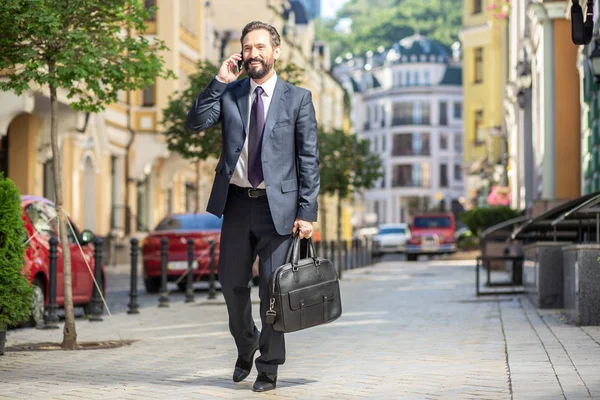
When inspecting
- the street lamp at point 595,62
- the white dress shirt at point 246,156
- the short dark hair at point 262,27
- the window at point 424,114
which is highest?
the window at point 424,114

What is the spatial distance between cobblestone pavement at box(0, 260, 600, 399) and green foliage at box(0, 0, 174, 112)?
2.28m

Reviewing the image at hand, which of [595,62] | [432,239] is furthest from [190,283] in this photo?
[432,239]

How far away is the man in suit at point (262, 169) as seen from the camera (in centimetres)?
787

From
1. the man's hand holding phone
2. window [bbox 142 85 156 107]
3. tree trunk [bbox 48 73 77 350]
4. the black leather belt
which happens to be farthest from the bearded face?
window [bbox 142 85 156 107]

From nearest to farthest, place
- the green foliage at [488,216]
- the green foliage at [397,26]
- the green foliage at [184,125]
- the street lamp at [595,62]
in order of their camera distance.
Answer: the street lamp at [595,62]
the green foliage at [184,125]
the green foliage at [488,216]
the green foliage at [397,26]

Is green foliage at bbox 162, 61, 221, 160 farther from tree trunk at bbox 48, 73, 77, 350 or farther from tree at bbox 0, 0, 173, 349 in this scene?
tree trunk at bbox 48, 73, 77, 350

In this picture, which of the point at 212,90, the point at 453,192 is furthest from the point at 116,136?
the point at 453,192

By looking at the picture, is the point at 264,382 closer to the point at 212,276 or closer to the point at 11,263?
the point at 11,263

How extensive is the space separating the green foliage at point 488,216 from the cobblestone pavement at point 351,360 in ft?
62.0

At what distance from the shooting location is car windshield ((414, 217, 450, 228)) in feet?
169

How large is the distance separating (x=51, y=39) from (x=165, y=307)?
7220 millimetres

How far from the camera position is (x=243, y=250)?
8.01m

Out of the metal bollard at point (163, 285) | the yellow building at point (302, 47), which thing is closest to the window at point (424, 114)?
the yellow building at point (302, 47)

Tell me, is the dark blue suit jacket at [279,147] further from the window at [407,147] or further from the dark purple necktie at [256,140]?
the window at [407,147]
